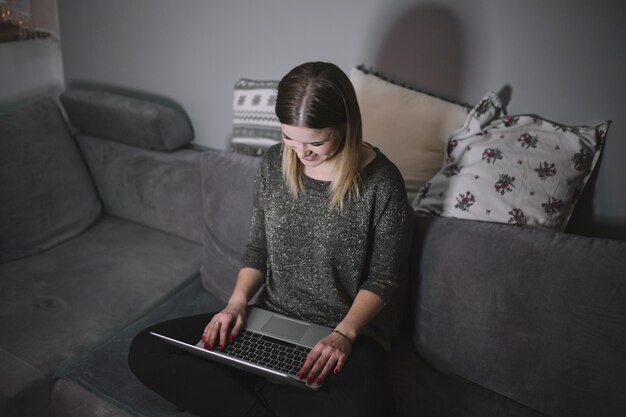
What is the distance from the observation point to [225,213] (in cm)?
154

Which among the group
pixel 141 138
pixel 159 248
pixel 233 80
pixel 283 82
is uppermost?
pixel 283 82

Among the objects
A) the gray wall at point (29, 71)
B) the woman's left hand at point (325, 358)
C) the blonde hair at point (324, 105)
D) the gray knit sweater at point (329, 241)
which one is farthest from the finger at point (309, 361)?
the gray wall at point (29, 71)

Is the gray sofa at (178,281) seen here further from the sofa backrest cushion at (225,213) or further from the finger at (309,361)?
the finger at (309,361)

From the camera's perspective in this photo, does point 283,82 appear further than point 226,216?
No

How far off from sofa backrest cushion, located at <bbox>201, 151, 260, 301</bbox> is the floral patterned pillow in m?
0.50

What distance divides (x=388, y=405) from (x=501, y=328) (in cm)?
33

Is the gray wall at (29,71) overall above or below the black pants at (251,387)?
above

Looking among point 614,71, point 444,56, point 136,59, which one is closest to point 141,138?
point 136,59

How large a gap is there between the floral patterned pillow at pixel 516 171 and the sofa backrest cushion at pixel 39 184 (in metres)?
1.29

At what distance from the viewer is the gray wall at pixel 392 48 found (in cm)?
133

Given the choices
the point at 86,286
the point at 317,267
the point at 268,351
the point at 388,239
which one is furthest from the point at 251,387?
the point at 86,286

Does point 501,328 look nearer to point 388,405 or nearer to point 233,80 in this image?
point 388,405

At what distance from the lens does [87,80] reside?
221cm

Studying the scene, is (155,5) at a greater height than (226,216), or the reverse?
(155,5)
